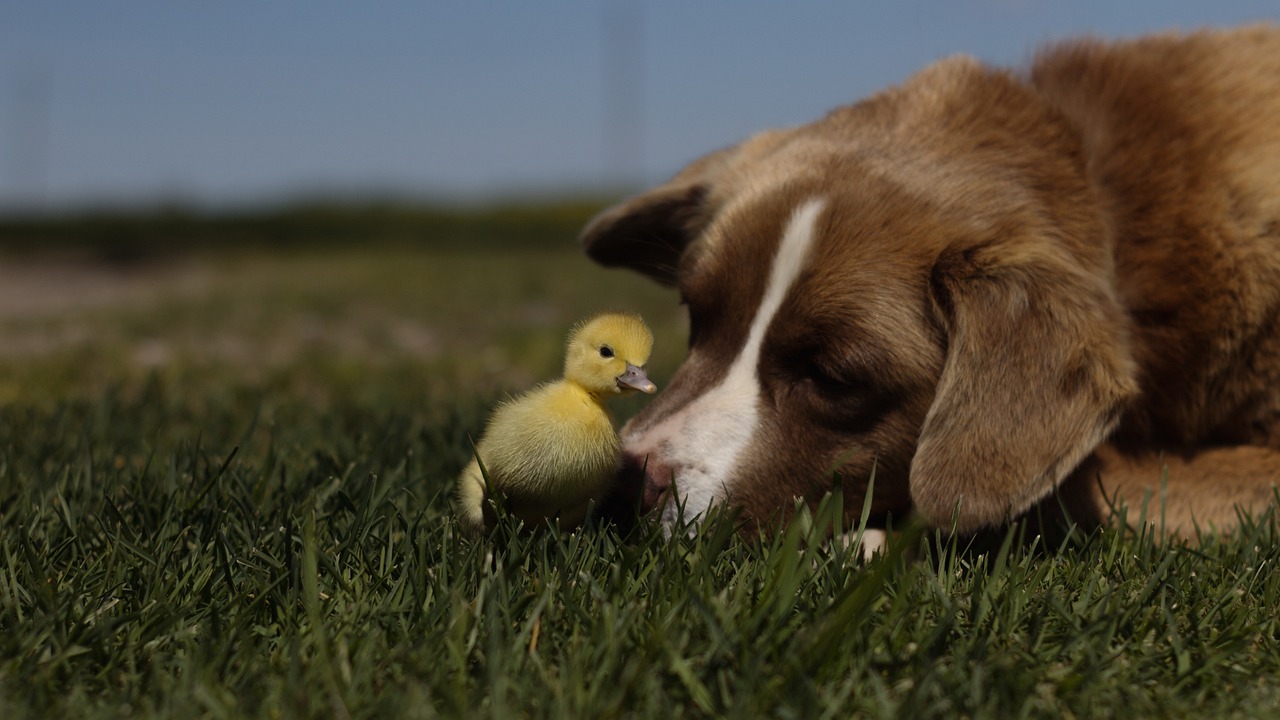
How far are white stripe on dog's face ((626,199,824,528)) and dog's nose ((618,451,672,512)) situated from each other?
3 centimetres

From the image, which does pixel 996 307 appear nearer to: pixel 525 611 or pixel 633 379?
pixel 633 379

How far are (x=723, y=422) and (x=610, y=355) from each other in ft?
1.62

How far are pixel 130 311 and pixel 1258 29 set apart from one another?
29.5 ft

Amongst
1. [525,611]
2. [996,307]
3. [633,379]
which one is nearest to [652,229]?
[996,307]

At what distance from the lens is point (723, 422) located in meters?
3.04

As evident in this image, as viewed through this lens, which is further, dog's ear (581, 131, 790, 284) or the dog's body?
dog's ear (581, 131, 790, 284)

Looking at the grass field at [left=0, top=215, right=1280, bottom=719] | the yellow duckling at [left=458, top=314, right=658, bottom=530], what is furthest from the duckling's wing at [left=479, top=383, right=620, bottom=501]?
the grass field at [left=0, top=215, right=1280, bottom=719]

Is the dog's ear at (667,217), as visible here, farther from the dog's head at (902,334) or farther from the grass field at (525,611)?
the grass field at (525,611)

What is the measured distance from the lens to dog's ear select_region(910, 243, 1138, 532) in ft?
9.32

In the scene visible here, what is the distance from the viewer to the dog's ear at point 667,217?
401 centimetres

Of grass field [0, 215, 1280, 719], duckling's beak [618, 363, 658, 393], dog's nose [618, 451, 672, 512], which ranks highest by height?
duckling's beak [618, 363, 658, 393]

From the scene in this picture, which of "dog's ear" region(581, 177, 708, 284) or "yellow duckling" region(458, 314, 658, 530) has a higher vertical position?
"dog's ear" region(581, 177, 708, 284)

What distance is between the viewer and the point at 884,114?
361 cm

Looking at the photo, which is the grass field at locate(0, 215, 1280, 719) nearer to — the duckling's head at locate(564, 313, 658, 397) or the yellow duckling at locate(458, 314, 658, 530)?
the yellow duckling at locate(458, 314, 658, 530)
